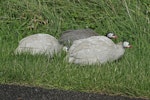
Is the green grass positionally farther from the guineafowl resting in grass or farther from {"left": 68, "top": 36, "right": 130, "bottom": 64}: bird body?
the guineafowl resting in grass

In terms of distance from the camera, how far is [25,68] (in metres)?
6.44

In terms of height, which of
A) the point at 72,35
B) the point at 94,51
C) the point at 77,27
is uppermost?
the point at 77,27

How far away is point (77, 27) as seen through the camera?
8.28 meters

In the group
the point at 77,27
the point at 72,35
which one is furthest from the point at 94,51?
the point at 77,27

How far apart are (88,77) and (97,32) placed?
2.01 metres

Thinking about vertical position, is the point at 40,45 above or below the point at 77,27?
below

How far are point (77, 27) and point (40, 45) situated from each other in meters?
1.19

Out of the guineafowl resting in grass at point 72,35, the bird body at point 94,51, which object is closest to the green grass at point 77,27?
the bird body at point 94,51

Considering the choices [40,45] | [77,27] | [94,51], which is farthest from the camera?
[77,27]

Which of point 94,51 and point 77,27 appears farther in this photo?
point 77,27

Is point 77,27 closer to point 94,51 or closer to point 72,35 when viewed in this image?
point 72,35

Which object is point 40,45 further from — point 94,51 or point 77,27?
point 77,27

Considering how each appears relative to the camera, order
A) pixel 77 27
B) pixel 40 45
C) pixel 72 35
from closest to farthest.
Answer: pixel 40 45
pixel 72 35
pixel 77 27

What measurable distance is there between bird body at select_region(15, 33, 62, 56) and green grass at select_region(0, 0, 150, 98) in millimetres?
141
